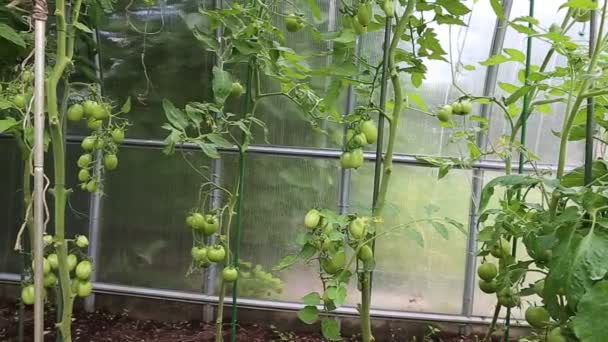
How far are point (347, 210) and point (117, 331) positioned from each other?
1.32 metres

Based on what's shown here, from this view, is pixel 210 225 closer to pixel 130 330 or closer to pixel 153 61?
pixel 130 330

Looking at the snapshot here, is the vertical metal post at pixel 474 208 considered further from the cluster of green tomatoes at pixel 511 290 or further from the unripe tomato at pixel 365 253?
the unripe tomato at pixel 365 253

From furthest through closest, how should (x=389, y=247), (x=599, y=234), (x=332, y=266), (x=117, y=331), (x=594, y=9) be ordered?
(x=389, y=247) < (x=117, y=331) < (x=332, y=266) < (x=594, y=9) < (x=599, y=234)

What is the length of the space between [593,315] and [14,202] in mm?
3018

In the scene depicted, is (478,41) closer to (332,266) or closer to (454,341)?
(454,341)

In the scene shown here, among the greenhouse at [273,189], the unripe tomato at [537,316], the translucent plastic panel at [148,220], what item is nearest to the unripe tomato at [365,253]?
the unripe tomato at [537,316]

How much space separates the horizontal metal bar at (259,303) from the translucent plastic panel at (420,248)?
44 mm

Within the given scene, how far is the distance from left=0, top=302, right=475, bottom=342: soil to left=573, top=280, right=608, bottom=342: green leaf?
1.82 metres

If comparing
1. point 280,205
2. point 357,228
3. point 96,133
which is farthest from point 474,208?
point 96,133

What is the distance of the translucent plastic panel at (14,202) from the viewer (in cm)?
284

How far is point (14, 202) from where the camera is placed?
2943mm

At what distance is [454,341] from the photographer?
2.62 metres

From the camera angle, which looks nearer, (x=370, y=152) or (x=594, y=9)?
(x=594, y=9)

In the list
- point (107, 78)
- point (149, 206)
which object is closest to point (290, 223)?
point (149, 206)
